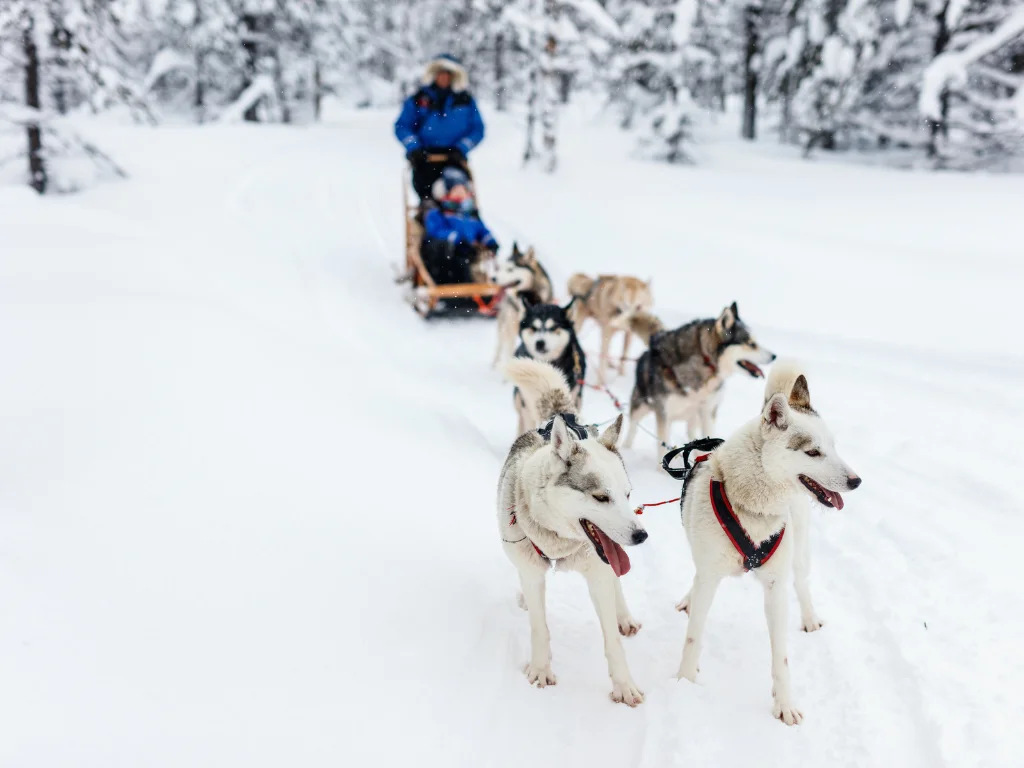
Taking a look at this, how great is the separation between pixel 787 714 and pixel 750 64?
59.1 ft

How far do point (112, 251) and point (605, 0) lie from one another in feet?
67.1

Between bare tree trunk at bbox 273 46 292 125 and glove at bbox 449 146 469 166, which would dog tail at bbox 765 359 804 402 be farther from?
bare tree trunk at bbox 273 46 292 125

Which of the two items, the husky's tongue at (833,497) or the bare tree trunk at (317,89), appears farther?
the bare tree trunk at (317,89)

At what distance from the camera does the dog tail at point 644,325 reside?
5129 millimetres

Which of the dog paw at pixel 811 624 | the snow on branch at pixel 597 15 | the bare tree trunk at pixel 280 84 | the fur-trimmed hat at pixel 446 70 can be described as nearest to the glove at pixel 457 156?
the fur-trimmed hat at pixel 446 70

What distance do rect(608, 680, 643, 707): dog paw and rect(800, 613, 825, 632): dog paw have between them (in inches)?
33.7

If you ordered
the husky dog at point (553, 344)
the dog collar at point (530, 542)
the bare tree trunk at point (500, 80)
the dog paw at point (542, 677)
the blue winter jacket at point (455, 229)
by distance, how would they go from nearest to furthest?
the dog collar at point (530, 542) < the dog paw at point (542, 677) < the husky dog at point (553, 344) < the blue winter jacket at point (455, 229) < the bare tree trunk at point (500, 80)

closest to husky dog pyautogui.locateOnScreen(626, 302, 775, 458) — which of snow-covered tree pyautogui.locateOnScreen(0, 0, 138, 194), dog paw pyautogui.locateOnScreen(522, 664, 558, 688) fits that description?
dog paw pyautogui.locateOnScreen(522, 664, 558, 688)

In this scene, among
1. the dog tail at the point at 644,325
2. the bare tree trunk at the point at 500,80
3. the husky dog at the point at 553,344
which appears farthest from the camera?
the bare tree trunk at the point at 500,80

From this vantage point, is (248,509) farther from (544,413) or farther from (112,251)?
(112,251)

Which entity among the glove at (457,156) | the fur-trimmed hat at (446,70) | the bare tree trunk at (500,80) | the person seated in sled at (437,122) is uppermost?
the bare tree trunk at (500,80)

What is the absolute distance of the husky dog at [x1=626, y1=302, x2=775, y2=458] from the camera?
4223mm

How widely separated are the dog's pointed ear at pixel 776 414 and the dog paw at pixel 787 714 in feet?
3.34

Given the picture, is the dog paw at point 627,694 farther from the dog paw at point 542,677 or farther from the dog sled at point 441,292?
the dog sled at point 441,292
